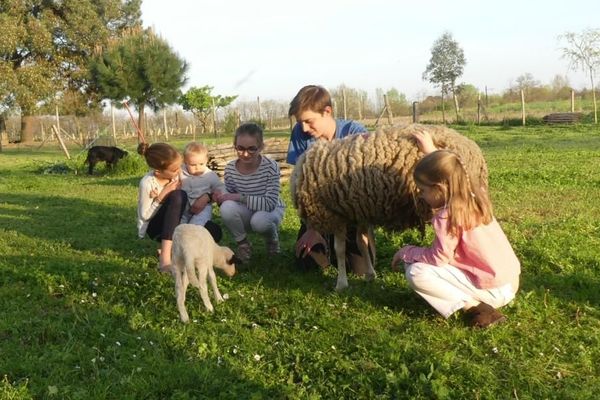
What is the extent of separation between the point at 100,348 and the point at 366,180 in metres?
2.24

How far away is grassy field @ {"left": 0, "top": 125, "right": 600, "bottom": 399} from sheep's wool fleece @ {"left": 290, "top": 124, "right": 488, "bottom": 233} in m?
0.57

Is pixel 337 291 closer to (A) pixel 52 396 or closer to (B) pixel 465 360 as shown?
(B) pixel 465 360

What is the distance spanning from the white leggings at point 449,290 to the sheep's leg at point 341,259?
96cm

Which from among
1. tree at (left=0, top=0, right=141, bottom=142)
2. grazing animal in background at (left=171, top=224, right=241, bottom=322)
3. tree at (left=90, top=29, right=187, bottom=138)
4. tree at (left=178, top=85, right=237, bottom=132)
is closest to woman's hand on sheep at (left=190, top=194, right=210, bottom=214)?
grazing animal in background at (left=171, top=224, right=241, bottom=322)

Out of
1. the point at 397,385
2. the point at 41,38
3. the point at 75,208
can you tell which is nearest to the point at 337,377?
the point at 397,385

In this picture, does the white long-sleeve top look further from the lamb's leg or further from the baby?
the lamb's leg

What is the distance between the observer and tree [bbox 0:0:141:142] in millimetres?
28516

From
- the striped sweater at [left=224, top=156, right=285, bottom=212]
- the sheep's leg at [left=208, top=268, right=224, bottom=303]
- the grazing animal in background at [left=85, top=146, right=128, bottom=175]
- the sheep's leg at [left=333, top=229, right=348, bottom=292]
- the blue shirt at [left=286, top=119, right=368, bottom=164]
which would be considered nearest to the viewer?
the sheep's leg at [left=208, top=268, right=224, bottom=303]

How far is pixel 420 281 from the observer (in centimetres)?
361

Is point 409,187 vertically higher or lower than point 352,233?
higher

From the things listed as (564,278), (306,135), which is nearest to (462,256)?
(564,278)

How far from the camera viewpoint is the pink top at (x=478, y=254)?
11.7 ft

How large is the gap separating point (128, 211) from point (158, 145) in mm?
3995

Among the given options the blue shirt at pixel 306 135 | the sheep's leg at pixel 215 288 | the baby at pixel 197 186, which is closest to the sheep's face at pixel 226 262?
the sheep's leg at pixel 215 288
